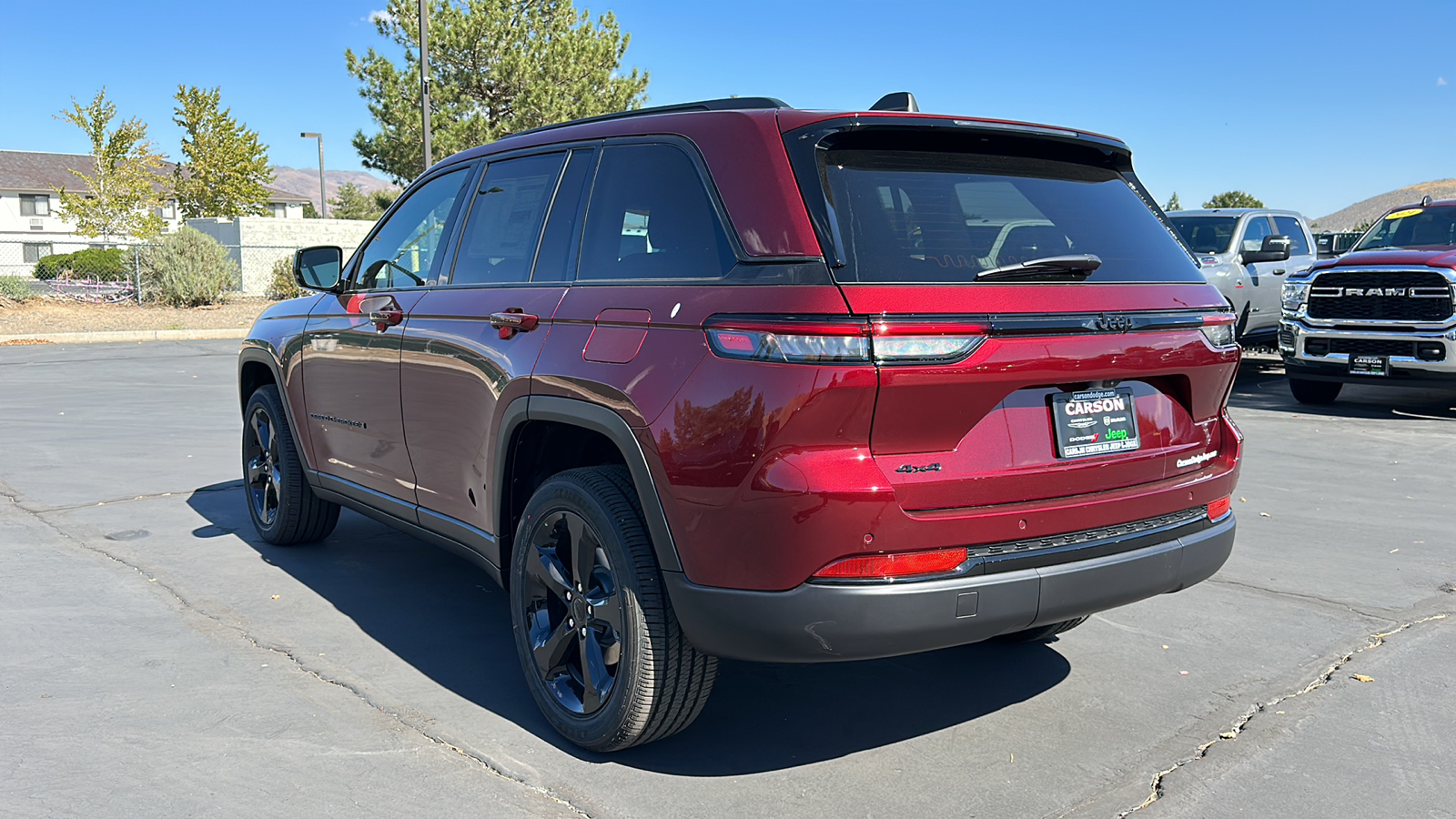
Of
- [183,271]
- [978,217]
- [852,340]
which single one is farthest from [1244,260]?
[183,271]

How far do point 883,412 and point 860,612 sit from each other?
0.50 metres

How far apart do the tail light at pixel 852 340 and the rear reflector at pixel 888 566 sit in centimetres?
49

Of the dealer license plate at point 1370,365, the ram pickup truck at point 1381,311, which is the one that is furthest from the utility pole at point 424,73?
the dealer license plate at point 1370,365

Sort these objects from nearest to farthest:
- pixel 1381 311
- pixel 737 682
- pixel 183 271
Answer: pixel 737 682 < pixel 1381 311 < pixel 183 271

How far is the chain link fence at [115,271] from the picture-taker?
26891mm

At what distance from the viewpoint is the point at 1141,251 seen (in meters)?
3.55

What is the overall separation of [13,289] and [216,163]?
78.5 feet

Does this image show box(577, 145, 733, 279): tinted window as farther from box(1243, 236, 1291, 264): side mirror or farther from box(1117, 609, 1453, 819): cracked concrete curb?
box(1243, 236, 1291, 264): side mirror

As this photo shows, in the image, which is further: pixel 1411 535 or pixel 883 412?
pixel 1411 535

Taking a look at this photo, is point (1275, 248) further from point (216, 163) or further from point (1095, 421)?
point (216, 163)

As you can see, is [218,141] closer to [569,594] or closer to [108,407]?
[108,407]

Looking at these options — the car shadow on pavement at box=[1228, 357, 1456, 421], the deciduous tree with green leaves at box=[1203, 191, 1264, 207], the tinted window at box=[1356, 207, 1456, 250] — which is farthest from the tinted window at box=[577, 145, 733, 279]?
the deciduous tree with green leaves at box=[1203, 191, 1264, 207]

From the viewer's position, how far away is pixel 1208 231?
14.5 meters

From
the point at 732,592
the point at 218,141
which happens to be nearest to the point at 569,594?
the point at 732,592
